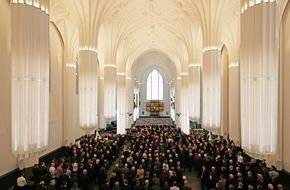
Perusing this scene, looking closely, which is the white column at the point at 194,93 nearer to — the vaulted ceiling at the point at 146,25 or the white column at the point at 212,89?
the vaulted ceiling at the point at 146,25

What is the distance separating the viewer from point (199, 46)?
1139 inches

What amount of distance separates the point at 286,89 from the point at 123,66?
82.9ft

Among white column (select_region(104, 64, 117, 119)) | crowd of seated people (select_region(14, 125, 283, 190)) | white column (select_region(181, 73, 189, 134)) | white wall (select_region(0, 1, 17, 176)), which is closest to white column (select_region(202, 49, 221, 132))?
crowd of seated people (select_region(14, 125, 283, 190))

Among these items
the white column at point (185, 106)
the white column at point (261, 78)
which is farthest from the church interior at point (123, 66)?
the white column at point (185, 106)

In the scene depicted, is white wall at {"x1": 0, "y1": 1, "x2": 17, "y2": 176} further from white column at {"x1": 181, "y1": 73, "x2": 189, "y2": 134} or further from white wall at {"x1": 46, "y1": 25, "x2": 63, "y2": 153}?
white column at {"x1": 181, "y1": 73, "x2": 189, "y2": 134}

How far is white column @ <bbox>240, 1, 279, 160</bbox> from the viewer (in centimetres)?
907

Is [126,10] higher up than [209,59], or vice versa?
[126,10]

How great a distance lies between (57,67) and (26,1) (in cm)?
1292

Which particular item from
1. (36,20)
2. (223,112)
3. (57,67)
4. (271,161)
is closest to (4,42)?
(36,20)

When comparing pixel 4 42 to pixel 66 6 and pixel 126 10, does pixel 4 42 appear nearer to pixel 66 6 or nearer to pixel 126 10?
pixel 66 6

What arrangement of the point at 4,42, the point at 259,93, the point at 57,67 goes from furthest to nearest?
the point at 57,67
the point at 4,42
the point at 259,93

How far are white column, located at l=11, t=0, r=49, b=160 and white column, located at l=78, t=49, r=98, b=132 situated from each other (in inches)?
336

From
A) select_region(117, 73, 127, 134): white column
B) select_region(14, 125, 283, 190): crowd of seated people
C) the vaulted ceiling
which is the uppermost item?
the vaulted ceiling

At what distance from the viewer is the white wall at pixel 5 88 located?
13.3 meters
